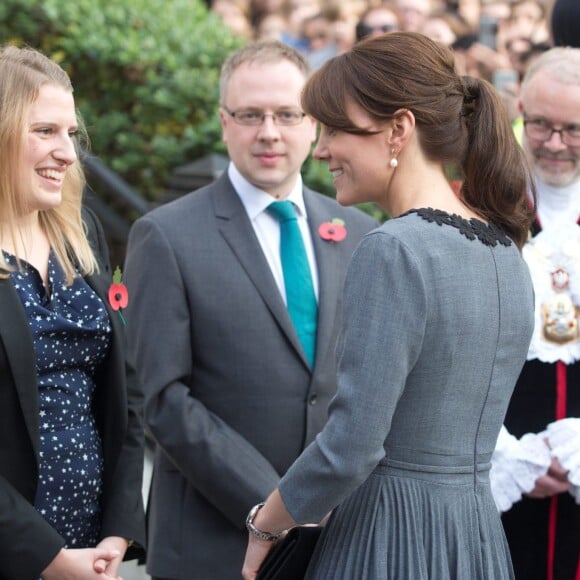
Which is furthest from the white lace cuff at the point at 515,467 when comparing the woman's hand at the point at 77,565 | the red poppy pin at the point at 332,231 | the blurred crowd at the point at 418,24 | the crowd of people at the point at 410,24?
the crowd of people at the point at 410,24

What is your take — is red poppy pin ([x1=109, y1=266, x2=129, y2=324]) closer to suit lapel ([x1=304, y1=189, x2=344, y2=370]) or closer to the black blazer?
the black blazer

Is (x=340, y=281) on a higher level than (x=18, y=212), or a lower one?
lower

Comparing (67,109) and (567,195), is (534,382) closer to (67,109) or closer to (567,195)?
(567,195)

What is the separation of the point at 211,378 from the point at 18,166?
3.34 feet

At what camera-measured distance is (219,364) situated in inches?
139

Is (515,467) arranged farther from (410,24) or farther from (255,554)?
(410,24)

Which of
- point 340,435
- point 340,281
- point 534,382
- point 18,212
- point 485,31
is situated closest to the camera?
point 340,435

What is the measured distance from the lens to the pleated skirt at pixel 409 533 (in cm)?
253

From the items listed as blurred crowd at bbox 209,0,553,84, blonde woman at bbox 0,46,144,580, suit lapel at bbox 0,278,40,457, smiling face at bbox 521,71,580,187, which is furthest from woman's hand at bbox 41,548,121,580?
blurred crowd at bbox 209,0,553,84

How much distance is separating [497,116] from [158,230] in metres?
1.31

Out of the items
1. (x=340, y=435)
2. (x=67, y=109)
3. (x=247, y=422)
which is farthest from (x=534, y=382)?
(x=67, y=109)

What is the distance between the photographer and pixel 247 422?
3.56 m

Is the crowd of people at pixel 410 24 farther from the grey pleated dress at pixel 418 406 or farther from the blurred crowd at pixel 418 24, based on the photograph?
the grey pleated dress at pixel 418 406

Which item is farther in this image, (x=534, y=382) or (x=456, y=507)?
(x=534, y=382)
